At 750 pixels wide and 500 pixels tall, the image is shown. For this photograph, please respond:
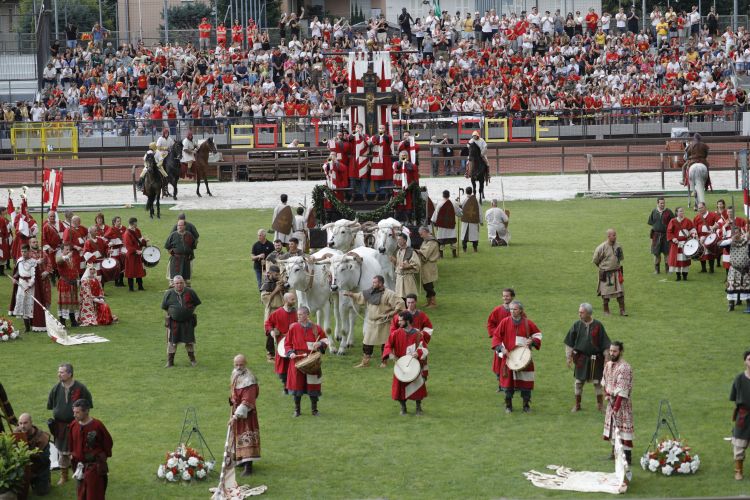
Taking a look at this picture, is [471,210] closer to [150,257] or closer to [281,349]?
[150,257]

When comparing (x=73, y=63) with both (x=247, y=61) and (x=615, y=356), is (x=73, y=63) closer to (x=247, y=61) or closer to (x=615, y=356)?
(x=247, y=61)

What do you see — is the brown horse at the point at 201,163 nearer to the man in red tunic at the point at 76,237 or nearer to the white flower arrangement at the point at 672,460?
the man in red tunic at the point at 76,237

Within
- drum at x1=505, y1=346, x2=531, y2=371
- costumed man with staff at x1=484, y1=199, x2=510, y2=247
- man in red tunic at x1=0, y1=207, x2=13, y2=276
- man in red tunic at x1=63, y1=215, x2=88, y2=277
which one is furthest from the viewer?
costumed man with staff at x1=484, y1=199, x2=510, y2=247

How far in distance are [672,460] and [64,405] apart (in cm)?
752

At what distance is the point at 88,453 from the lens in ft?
49.3

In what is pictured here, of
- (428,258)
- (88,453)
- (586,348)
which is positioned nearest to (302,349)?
(586,348)

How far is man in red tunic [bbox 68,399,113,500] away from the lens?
15.0 metres

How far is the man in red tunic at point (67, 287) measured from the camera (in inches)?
976

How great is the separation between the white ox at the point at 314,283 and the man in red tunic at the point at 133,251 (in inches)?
271

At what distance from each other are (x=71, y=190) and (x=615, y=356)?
3122 centimetres

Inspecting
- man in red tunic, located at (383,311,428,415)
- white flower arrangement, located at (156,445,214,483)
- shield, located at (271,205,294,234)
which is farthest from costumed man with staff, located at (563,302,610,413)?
shield, located at (271,205,294,234)

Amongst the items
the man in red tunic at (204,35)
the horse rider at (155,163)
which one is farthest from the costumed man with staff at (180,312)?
the man in red tunic at (204,35)

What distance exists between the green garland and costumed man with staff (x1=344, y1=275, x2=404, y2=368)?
7236mm

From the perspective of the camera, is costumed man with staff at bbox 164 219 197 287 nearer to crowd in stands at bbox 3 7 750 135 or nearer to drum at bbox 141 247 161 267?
drum at bbox 141 247 161 267
